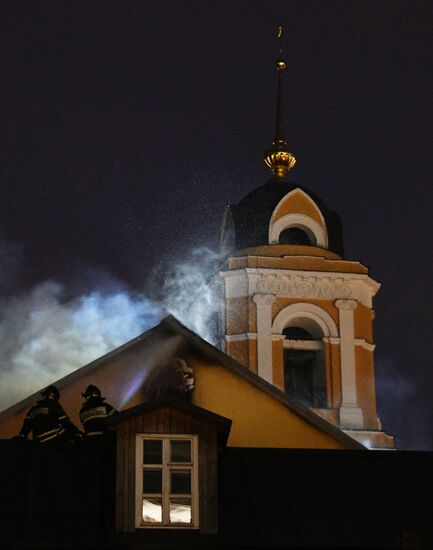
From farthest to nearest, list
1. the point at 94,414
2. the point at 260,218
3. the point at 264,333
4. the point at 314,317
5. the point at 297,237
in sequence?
the point at 297,237
the point at 260,218
the point at 314,317
the point at 264,333
the point at 94,414

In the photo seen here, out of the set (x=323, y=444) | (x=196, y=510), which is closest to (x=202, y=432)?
(x=196, y=510)

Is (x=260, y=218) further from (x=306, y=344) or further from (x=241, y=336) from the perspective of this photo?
(x=241, y=336)

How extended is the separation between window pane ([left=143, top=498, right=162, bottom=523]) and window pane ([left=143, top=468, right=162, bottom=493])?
0.13m

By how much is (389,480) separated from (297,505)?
1592 mm

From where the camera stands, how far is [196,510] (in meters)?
22.7

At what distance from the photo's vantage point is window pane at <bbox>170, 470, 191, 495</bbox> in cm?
2272

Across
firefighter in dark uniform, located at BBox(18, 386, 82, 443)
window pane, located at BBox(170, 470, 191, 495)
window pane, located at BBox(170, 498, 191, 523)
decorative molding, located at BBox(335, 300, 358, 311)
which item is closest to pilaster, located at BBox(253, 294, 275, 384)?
decorative molding, located at BBox(335, 300, 358, 311)

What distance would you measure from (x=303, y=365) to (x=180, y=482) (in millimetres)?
26327

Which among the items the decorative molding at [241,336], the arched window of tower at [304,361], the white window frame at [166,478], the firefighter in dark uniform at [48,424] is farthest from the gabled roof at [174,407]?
the arched window of tower at [304,361]

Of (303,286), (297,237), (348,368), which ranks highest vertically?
(297,237)

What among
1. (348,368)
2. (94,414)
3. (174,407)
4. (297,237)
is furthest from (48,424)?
(297,237)

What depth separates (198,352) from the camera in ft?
102

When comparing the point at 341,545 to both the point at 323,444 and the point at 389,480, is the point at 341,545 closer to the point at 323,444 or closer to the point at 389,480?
the point at 389,480

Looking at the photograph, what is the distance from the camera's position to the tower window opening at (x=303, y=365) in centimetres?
4788
